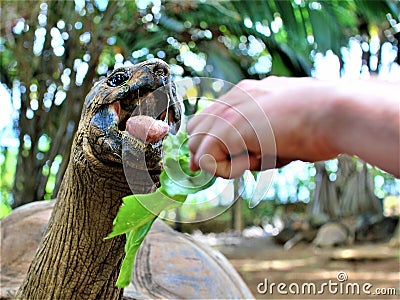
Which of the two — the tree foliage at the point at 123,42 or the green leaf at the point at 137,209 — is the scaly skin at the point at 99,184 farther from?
the tree foliage at the point at 123,42

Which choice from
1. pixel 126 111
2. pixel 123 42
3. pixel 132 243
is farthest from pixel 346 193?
pixel 132 243

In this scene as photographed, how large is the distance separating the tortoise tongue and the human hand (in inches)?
15.1

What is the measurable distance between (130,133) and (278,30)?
114 inches

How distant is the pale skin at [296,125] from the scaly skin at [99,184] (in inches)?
14.0

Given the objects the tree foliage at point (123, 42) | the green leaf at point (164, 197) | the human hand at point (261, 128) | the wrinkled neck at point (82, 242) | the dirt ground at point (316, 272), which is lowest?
the dirt ground at point (316, 272)

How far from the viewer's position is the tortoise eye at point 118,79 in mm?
953

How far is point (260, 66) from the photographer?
3945mm

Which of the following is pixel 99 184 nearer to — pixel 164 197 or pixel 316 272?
pixel 164 197

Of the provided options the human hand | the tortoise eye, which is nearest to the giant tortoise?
the tortoise eye

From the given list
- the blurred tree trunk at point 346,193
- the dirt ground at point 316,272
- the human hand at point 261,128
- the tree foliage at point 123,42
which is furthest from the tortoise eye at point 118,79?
the blurred tree trunk at point 346,193

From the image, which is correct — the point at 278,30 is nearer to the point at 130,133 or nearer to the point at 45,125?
the point at 45,125

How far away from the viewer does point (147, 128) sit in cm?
85

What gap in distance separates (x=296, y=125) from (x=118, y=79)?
63 cm

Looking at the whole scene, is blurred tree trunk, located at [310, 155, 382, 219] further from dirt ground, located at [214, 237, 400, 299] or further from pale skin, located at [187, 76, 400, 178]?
pale skin, located at [187, 76, 400, 178]
